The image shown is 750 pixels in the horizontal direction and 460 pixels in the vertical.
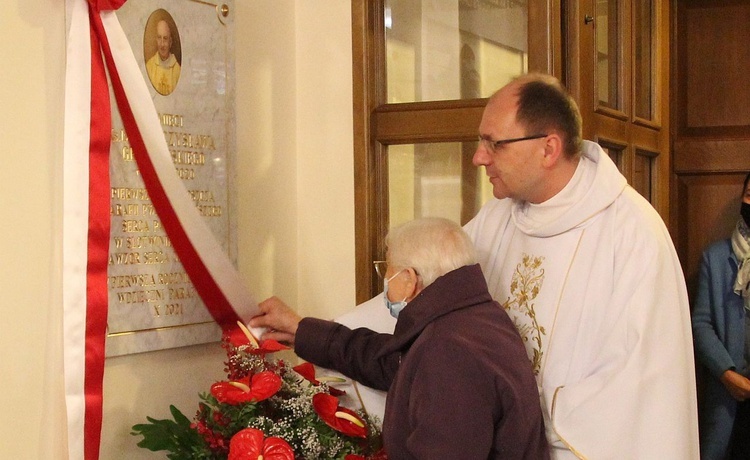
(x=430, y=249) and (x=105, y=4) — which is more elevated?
(x=105, y=4)

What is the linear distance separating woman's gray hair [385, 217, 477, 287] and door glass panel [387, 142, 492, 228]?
0.91 meters

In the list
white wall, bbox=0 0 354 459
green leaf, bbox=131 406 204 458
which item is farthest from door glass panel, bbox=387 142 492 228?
green leaf, bbox=131 406 204 458

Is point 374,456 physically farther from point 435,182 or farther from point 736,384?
point 736,384

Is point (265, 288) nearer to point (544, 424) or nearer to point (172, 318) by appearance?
point (172, 318)

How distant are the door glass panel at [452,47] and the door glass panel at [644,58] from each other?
0.97m

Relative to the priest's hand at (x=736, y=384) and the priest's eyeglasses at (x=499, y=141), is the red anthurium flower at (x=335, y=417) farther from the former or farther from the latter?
the priest's hand at (x=736, y=384)

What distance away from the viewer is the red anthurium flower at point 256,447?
2.50 metres

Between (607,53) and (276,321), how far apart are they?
1.73 m

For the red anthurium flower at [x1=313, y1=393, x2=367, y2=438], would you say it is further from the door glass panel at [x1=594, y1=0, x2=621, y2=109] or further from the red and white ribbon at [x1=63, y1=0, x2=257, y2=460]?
the door glass panel at [x1=594, y1=0, x2=621, y2=109]

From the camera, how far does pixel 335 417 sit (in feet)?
8.86

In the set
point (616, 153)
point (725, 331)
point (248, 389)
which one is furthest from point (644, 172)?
point (248, 389)

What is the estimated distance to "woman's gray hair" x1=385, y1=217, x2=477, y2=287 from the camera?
2.60m

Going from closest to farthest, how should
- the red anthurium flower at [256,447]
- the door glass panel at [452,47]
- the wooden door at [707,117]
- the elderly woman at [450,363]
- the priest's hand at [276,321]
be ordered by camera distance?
the elderly woman at [450,363] < the red anthurium flower at [256,447] < the priest's hand at [276,321] < the door glass panel at [452,47] < the wooden door at [707,117]

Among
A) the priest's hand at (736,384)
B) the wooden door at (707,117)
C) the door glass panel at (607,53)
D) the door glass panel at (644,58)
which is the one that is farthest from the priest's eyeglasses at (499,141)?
the wooden door at (707,117)
